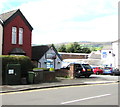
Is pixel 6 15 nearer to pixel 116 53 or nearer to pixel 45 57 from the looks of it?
pixel 45 57

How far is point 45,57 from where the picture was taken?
107ft

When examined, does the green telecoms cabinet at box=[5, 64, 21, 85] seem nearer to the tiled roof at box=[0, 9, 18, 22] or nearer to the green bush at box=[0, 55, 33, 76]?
the green bush at box=[0, 55, 33, 76]

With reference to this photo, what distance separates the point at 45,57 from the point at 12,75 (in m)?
16.0

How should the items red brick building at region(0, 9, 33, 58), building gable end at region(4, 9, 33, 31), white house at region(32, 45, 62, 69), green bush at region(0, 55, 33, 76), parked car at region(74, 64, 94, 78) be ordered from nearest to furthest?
green bush at region(0, 55, 33, 76)
parked car at region(74, 64, 94, 78)
red brick building at region(0, 9, 33, 58)
building gable end at region(4, 9, 33, 31)
white house at region(32, 45, 62, 69)

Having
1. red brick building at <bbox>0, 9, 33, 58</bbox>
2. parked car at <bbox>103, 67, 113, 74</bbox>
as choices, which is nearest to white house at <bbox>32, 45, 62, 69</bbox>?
red brick building at <bbox>0, 9, 33, 58</bbox>

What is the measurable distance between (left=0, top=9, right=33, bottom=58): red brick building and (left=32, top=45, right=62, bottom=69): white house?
3689mm

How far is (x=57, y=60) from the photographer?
114ft

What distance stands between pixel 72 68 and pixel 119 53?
118 feet

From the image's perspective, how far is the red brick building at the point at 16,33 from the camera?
26203mm

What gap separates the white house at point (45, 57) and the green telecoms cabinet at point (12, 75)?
14.9 metres

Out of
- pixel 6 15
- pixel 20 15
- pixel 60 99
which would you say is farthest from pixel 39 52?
pixel 60 99

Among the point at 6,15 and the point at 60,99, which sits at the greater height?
the point at 6,15

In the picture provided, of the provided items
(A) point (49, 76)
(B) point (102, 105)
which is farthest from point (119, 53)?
(B) point (102, 105)

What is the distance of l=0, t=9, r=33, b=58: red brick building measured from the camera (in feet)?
86.0
